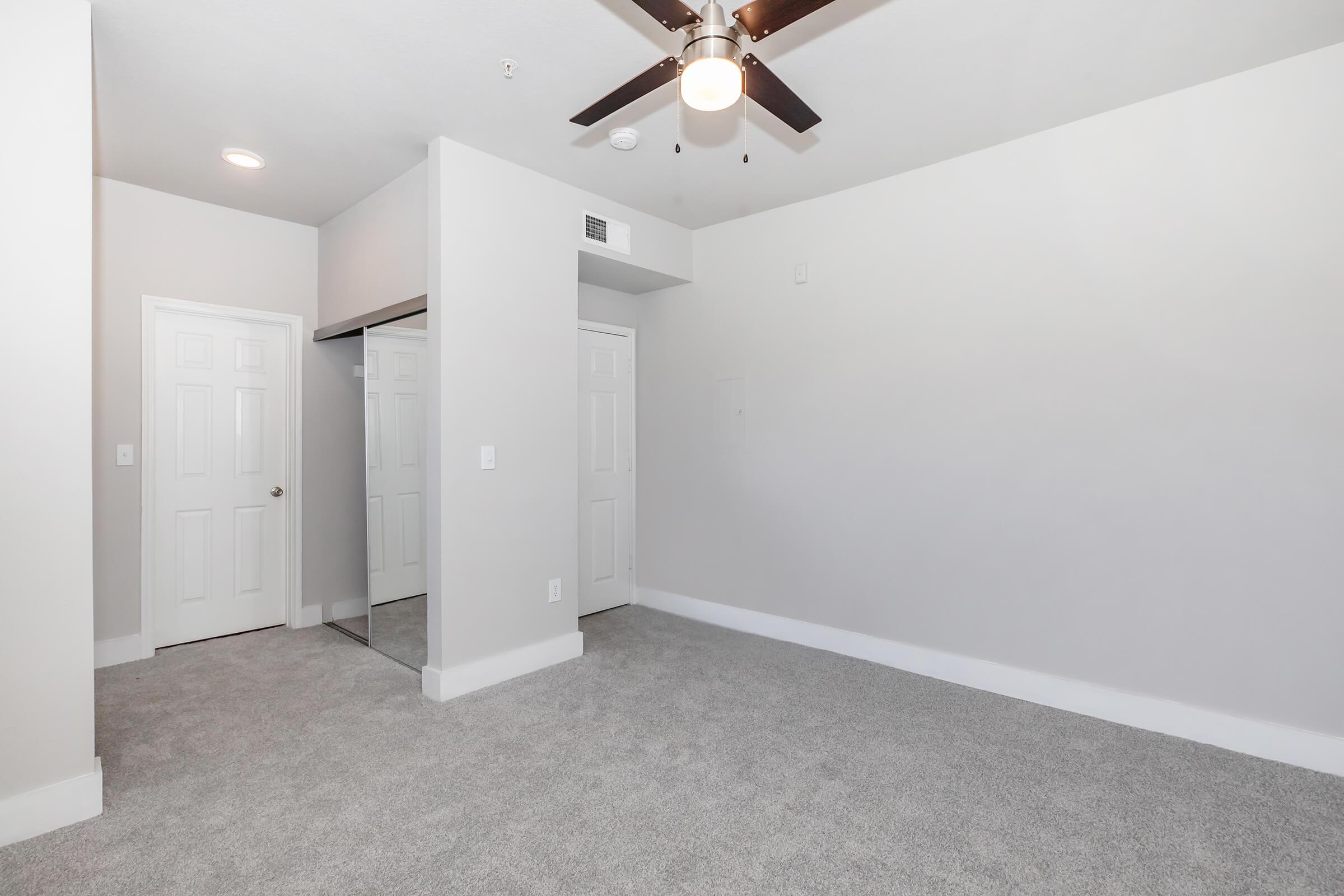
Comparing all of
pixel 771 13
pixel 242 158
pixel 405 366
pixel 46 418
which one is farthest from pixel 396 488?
pixel 771 13

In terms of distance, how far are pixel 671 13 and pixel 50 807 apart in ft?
9.78

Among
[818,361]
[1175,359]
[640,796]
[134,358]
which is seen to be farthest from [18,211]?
[1175,359]

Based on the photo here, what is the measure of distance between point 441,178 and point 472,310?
0.61 meters

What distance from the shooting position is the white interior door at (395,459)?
3502 millimetres

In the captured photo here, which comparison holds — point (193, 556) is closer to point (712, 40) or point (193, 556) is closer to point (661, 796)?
point (661, 796)

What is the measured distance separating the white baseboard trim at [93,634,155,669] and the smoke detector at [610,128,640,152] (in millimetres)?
3728

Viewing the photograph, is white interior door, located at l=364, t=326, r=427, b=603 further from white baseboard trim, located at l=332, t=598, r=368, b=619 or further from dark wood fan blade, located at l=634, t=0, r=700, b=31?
dark wood fan blade, located at l=634, t=0, r=700, b=31

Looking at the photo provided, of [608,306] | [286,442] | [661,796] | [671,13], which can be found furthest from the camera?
[608,306]

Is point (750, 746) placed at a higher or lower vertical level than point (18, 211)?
lower

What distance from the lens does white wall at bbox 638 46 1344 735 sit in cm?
252

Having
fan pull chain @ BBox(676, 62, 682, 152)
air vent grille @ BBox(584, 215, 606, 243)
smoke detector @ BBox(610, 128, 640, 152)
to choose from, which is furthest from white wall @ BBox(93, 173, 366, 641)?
fan pull chain @ BBox(676, 62, 682, 152)

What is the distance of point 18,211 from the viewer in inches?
78.2

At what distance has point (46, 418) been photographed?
6.66ft

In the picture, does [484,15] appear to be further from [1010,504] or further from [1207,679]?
[1207,679]
